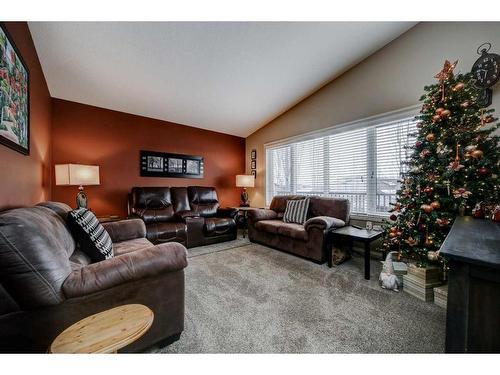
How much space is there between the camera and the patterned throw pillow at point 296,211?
343 cm

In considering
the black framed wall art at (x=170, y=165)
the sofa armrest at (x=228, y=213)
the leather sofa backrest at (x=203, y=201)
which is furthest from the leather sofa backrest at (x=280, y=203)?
the black framed wall art at (x=170, y=165)

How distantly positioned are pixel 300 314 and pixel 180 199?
9.75 feet

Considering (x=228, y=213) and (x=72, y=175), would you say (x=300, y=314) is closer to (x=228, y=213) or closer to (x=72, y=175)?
(x=228, y=213)

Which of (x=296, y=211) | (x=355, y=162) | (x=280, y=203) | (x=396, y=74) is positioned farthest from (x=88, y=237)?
(x=396, y=74)

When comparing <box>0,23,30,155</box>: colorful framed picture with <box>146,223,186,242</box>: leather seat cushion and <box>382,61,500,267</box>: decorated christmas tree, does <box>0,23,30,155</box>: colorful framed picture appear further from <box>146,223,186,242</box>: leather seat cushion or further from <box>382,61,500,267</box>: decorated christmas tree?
<box>382,61,500,267</box>: decorated christmas tree

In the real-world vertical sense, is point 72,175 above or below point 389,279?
above

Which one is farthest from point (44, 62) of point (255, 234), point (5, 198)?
point (255, 234)

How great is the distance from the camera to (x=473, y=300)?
87cm

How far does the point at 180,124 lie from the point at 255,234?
2.77m

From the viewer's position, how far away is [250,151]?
5.37 m

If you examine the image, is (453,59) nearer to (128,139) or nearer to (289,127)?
(289,127)

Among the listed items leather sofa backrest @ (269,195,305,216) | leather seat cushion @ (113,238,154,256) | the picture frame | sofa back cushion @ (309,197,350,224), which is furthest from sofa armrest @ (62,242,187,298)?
the picture frame

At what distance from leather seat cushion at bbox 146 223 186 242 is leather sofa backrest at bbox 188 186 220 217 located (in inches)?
29.4

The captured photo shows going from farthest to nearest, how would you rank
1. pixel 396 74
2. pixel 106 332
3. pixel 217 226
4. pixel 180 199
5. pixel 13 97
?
pixel 180 199, pixel 217 226, pixel 396 74, pixel 13 97, pixel 106 332
